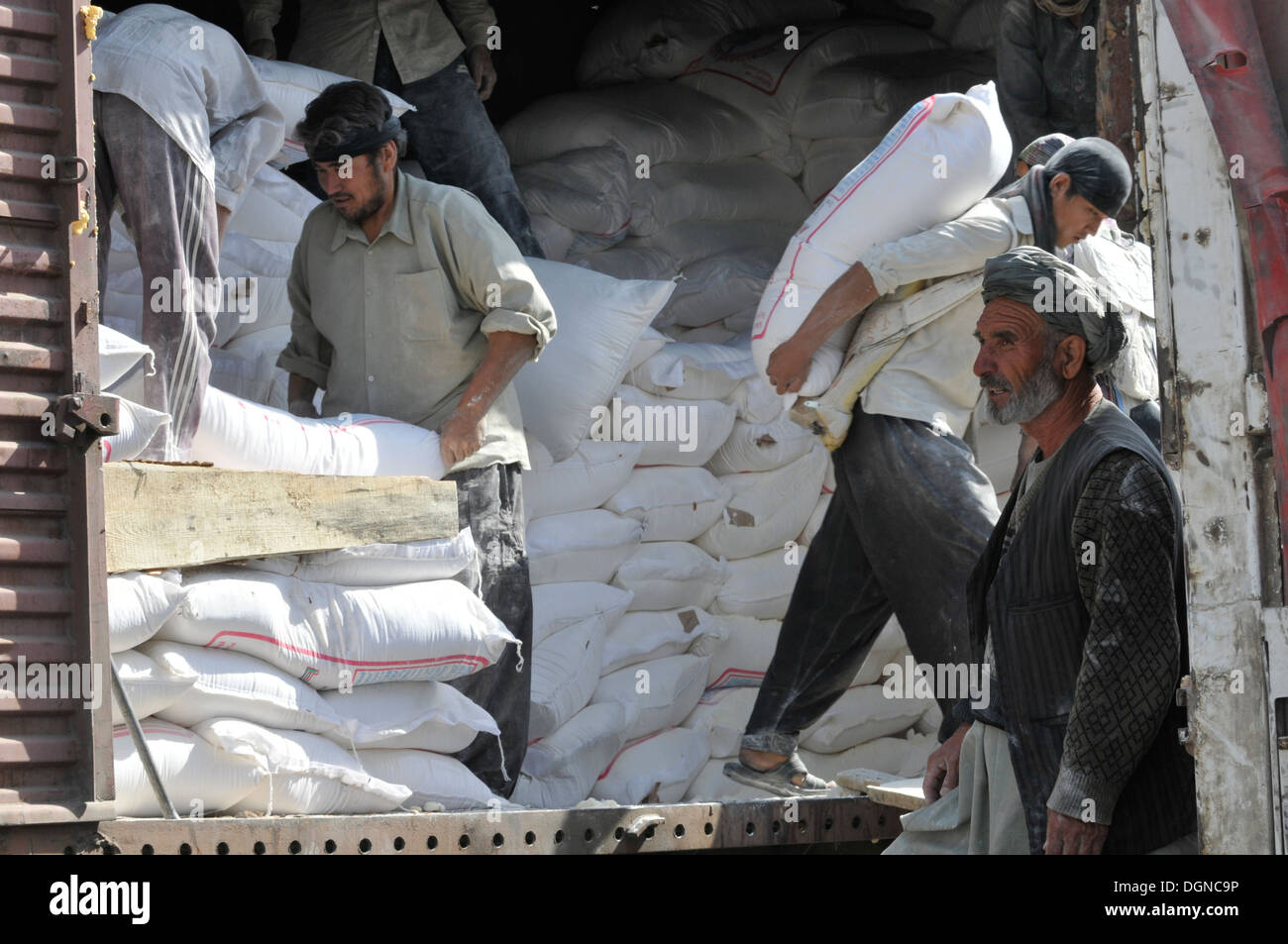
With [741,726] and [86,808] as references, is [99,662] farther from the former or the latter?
[741,726]

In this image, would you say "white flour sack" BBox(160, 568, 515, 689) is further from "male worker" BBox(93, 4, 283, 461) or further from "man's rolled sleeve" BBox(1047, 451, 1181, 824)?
"man's rolled sleeve" BBox(1047, 451, 1181, 824)

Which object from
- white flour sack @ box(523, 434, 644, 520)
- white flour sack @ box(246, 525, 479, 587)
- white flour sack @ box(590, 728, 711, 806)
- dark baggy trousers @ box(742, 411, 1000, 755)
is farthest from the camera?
white flour sack @ box(590, 728, 711, 806)

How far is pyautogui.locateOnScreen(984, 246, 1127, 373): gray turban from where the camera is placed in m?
3.36

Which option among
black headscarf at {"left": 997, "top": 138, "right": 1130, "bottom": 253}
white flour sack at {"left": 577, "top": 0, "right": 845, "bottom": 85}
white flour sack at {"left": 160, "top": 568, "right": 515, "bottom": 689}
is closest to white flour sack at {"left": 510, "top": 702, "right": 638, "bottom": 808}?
white flour sack at {"left": 160, "top": 568, "right": 515, "bottom": 689}

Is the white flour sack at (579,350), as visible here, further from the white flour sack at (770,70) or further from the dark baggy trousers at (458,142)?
the white flour sack at (770,70)

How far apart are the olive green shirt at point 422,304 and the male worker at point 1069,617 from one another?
6.07ft

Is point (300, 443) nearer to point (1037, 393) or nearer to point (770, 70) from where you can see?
point (1037, 393)

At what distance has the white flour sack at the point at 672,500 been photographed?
6.02 metres

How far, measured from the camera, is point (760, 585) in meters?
6.41

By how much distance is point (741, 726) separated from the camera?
6297mm

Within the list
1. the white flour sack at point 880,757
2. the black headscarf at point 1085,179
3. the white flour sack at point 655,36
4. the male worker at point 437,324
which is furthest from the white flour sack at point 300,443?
the white flour sack at point 655,36

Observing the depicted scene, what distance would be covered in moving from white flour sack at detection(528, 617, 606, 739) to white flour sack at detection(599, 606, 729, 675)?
90mm

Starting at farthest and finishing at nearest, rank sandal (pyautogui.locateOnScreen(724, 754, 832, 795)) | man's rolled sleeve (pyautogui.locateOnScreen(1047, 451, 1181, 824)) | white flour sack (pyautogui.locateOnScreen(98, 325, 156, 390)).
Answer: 1. sandal (pyautogui.locateOnScreen(724, 754, 832, 795))
2. white flour sack (pyautogui.locateOnScreen(98, 325, 156, 390))
3. man's rolled sleeve (pyautogui.locateOnScreen(1047, 451, 1181, 824))

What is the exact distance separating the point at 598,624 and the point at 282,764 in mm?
1835
